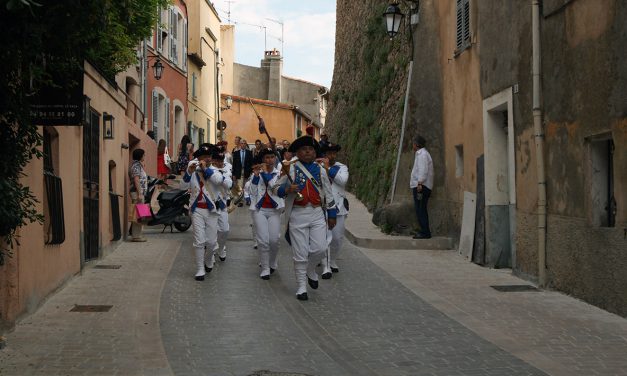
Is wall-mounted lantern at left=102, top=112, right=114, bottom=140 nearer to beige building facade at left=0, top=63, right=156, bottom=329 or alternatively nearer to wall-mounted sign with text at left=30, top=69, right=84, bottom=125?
beige building facade at left=0, top=63, right=156, bottom=329

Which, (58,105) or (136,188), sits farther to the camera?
(136,188)

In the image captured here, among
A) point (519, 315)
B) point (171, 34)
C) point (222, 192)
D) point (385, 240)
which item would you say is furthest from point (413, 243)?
point (171, 34)

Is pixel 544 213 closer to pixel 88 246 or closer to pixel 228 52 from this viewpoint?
pixel 88 246

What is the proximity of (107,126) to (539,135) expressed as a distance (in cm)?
722

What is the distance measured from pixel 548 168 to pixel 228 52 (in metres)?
44.3

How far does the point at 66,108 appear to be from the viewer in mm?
8859

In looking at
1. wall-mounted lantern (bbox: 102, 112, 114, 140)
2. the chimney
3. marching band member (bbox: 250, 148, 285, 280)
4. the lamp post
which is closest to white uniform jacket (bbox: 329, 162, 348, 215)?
marching band member (bbox: 250, 148, 285, 280)

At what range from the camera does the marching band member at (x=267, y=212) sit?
1208 cm

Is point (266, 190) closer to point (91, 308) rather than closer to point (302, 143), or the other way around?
point (302, 143)

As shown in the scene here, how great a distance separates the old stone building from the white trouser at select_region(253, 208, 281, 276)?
3516 mm

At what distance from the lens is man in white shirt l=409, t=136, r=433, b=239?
52.5ft

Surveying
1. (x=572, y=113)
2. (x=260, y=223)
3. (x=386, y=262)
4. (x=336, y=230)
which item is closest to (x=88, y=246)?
(x=260, y=223)

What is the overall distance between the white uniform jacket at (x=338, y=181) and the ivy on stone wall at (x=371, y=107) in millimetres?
8201

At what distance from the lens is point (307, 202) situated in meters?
10.7
